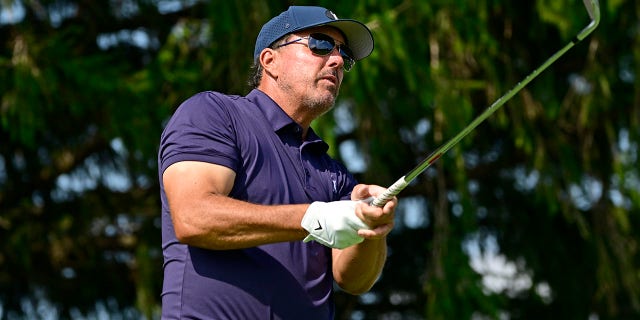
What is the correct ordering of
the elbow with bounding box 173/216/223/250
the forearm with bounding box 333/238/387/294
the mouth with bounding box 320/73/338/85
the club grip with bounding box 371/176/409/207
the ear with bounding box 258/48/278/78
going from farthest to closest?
the ear with bounding box 258/48/278/78 → the mouth with bounding box 320/73/338/85 → the forearm with bounding box 333/238/387/294 → the elbow with bounding box 173/216/223/250 → the club grip with bounding box 371/176/409/207

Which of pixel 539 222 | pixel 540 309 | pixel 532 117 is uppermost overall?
pixel 532 117

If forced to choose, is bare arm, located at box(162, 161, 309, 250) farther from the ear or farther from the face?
the ear

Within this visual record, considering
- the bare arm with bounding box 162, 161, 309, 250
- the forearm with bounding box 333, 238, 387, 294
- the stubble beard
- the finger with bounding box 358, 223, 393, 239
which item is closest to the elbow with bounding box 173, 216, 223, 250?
the bare arm with bounding box 162, 161, 309, 250

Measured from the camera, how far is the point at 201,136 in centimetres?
347

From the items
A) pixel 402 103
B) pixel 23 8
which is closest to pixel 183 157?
pixel 402 103

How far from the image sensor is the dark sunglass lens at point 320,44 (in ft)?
13.0

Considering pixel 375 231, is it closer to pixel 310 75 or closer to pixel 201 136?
pixel 201 136

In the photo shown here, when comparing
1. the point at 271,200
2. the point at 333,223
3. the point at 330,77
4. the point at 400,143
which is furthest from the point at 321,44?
the point at 400,143

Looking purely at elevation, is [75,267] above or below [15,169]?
below

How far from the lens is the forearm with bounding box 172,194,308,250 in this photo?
3.27 m

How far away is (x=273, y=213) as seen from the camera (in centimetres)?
328

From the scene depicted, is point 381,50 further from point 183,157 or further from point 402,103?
point 183,157

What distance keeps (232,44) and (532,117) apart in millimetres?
2482

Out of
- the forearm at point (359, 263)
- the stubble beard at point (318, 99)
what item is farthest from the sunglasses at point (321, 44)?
the forearm at point (359, 263)
